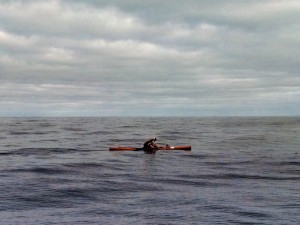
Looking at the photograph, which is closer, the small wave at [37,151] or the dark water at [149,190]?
the dark water at [149,190]

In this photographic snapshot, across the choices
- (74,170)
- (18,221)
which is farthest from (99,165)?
(18,221)

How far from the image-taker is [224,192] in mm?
27219

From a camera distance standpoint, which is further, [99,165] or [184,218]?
[99,165]

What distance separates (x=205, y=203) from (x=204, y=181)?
25.8ft

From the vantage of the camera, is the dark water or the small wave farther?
the small wave

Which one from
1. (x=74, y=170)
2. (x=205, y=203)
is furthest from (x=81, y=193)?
(x=74, y=170)

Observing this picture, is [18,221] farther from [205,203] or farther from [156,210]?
[205,203]

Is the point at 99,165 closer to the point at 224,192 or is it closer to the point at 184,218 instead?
the point at 224,192

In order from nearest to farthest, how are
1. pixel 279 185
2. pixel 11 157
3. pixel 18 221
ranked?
pixel 18 221, pixel 279 185, pixel 11 157

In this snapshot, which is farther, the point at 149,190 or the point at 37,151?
the point at 37,151

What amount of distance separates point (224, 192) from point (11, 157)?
1181 inches

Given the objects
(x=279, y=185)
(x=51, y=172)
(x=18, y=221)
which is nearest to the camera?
(x=18, y=221)

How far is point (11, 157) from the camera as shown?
47969 millimetres

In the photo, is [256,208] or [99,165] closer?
[256,208]
